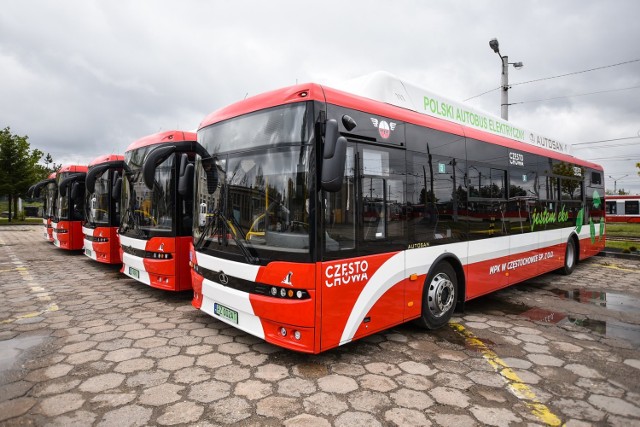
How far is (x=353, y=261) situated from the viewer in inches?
153

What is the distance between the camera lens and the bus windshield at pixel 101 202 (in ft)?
31.1

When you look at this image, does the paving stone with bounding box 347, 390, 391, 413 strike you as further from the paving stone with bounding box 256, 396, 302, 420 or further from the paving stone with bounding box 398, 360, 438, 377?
the paving stone with bounding box 398, 360, 438, 377

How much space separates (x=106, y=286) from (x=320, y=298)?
20.4 ft

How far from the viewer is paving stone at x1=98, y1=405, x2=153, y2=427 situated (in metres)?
2.89

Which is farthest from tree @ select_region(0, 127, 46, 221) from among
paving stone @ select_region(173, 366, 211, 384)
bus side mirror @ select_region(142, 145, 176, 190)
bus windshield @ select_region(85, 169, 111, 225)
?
paving stone @ select_region(173, 366, 211, 384)

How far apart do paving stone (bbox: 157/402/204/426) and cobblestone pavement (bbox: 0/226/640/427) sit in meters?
0.01

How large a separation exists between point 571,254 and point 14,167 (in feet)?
117

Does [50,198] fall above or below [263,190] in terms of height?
above

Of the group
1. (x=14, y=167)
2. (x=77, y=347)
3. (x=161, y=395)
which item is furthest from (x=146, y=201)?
(x=14, y=167)

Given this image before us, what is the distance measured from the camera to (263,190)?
3910 mm

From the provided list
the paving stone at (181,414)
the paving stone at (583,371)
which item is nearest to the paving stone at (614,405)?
the paving stone at (583,371)

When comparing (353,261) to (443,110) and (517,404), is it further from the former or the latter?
(443,110)

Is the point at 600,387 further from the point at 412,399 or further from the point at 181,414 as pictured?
the point at 181,414

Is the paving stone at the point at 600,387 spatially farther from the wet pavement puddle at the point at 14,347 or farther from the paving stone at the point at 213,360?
the wet pavement puddle at the point at 14,347
